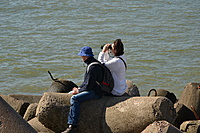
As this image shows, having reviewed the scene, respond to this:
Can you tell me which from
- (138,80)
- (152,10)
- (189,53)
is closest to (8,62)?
(138,80)

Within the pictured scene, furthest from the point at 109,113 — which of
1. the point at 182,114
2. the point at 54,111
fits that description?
the point at 182,114

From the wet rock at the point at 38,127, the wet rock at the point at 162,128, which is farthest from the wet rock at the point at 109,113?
the wet rock at the point at 162,128

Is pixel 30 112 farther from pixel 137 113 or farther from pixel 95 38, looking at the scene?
pixel 95 38

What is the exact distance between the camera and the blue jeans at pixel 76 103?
7.84m

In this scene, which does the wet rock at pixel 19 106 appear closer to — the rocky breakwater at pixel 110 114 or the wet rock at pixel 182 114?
the rocky breakwater at pixel 110 114

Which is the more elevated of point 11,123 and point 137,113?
point 11,123

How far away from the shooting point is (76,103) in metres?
7.87

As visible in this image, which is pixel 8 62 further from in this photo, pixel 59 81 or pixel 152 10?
pixel 152 10

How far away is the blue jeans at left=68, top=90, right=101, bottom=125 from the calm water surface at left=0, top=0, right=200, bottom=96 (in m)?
7.41

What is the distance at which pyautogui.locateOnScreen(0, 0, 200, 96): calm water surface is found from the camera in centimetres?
1720

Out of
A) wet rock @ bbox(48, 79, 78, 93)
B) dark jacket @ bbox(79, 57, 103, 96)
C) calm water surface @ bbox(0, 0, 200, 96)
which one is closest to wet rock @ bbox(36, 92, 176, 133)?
dark jacket @ bbox(79, 57, 103, 96)

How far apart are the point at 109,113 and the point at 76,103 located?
20.9 inches

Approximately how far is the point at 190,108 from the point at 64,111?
3.23 metres

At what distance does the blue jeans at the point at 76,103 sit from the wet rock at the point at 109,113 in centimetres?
11
